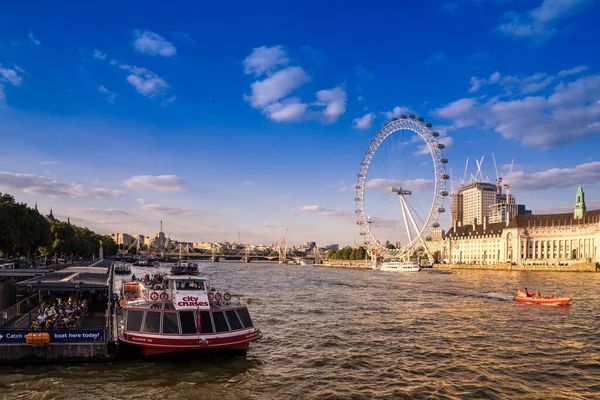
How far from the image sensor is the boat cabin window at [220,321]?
28.0 m

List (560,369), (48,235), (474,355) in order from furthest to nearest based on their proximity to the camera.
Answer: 1. (48,235)
2. (474,355)
3. (560,369)

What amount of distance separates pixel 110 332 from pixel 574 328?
4014 cm

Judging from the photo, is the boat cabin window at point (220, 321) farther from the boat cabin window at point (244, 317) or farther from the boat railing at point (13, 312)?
the boat railing at point (13, 312)

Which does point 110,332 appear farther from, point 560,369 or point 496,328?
point 496,328

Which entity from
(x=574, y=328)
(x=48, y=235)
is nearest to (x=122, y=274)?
(x=48, y=235)

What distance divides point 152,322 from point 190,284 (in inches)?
156

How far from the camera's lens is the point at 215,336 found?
27281mm

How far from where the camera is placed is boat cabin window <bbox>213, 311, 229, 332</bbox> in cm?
2797

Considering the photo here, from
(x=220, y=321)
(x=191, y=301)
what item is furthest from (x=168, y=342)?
(x=220, y=321)

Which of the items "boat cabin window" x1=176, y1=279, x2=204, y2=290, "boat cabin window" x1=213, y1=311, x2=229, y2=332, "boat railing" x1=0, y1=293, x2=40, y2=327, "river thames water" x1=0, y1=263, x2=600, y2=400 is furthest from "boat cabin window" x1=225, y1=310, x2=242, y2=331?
"boat railing" x1=0, y1=293, x2=40, y2=327

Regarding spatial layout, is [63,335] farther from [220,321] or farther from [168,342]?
[220,321]

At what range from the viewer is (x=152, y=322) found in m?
27.5

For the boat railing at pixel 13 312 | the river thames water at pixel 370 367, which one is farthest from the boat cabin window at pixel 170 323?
the boat railing at pixel 13 312

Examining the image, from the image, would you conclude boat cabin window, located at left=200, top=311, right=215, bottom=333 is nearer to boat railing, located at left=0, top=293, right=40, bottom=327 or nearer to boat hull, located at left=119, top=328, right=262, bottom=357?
boat hull, located at left=119, top=328, right=262, bottom=357
